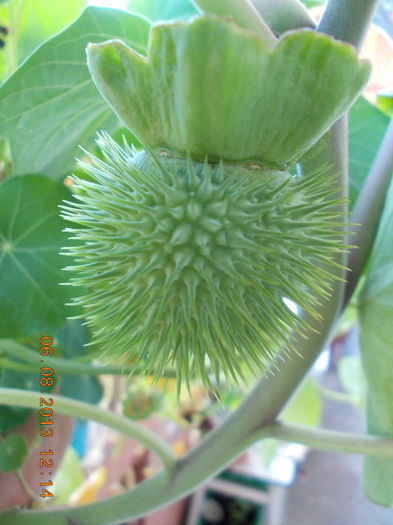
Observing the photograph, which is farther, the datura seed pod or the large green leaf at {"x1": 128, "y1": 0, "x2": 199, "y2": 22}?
the large green leaf at {"x1": 128, "y1": 0, "x2": 199, "y2": 22}

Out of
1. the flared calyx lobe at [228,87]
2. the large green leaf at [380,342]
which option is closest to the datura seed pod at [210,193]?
the flared calyx lobe at [228,87]

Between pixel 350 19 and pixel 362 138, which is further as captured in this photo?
pixel 362 138

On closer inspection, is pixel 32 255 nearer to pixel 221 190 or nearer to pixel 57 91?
pixel 57 91

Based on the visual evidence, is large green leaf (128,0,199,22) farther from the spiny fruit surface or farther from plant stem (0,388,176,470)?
plant stem (0,388,176,470)

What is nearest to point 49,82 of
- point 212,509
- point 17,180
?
point 17,180

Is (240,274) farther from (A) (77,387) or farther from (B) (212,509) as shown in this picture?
(B) (212,509)

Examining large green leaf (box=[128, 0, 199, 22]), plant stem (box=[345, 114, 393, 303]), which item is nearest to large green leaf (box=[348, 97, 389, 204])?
plant stem (box=[345, 114, 393, 303])

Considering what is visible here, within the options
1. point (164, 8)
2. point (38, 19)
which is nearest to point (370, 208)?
point (164, 8)
